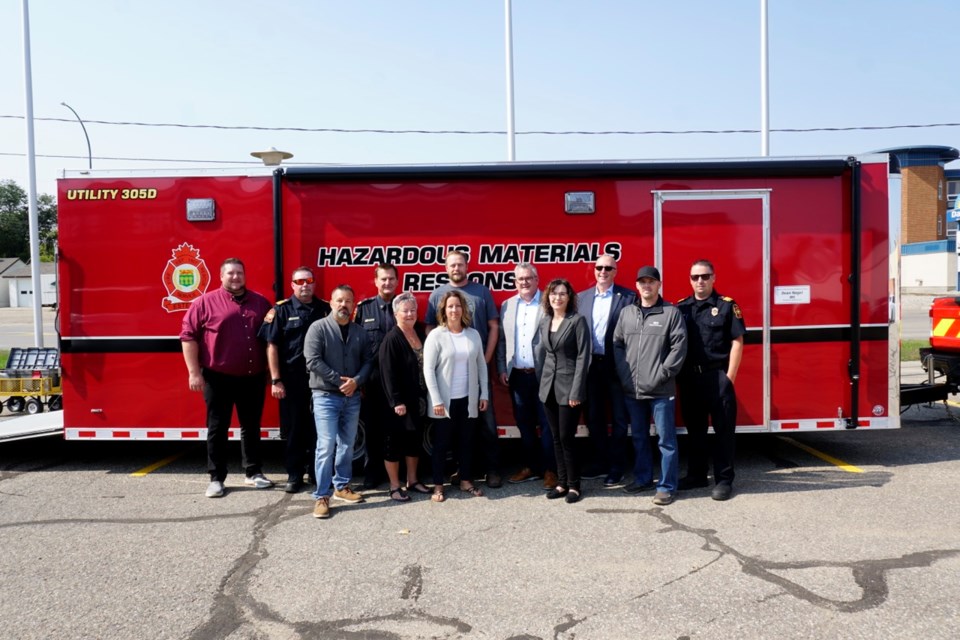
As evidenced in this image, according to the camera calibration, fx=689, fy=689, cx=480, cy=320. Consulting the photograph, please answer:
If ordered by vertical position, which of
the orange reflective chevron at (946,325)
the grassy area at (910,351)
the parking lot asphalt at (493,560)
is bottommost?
the parking lot asphalt at (493,560)

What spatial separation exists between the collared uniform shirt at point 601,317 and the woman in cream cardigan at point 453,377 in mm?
973

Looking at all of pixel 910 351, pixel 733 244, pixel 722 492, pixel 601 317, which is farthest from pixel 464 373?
pixel 910 351

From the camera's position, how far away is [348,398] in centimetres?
534

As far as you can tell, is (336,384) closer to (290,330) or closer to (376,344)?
(376,344)

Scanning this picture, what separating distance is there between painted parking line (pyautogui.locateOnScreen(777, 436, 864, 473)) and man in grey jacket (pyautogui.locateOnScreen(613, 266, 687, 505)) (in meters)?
1.91

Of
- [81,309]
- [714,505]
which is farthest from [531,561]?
[81,309]

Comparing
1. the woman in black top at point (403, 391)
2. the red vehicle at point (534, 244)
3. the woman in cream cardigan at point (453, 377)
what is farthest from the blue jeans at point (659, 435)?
the woman in black top at point (403, 391)

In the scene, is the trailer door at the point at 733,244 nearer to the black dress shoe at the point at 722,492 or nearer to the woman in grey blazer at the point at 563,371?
the black dress shoe at the point at 722,492

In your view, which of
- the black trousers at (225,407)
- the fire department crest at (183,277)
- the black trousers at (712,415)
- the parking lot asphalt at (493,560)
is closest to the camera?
the parking lot asphalt at (493,560)

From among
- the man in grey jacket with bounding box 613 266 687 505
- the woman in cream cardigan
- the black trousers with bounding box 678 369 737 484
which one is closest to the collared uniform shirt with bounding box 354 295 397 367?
the woman in cream cardigan

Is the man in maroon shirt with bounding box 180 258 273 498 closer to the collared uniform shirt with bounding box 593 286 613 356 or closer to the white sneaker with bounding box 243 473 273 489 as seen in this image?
the white sneaker with bounding box 243 473 273 489

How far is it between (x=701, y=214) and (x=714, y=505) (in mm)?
2420

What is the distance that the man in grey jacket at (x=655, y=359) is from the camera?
5.25 metres

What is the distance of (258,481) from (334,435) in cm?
106
